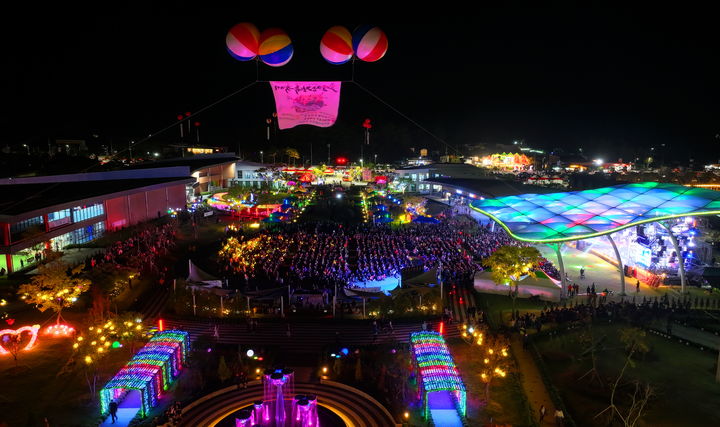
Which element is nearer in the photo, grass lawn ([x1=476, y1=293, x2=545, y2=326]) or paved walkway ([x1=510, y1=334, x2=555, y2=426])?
paved walkway ([x1=510, y1=334, x2=555, y2=426])

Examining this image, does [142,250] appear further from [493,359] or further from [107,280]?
[493,359]

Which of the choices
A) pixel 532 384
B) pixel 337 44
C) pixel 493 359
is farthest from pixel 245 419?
Result: pixel 337 44

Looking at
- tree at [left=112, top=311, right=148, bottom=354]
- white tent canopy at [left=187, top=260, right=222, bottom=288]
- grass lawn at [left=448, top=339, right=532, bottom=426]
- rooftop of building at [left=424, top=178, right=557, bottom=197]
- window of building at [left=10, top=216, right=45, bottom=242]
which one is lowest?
grass lawn at [left=448, top=339, right=532, bottom=426]

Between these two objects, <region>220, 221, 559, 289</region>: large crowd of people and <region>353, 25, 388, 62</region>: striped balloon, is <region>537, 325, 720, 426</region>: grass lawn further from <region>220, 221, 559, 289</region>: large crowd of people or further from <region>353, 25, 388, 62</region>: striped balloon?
<region>353, 25, 388, 62</region>: striped balloon

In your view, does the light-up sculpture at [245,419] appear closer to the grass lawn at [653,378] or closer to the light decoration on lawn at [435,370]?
the light decoration on lawn at [435,370]

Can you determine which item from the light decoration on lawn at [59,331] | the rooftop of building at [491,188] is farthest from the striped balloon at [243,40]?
the rooftop of building at [491,188]

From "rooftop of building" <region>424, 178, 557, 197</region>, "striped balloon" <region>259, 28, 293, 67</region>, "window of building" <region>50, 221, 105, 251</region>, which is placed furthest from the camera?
"rooftop of building" <region>424, 178, 557, 197</region>

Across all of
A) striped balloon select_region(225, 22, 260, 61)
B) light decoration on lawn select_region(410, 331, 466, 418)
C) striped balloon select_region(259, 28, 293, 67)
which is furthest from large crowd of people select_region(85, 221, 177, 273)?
light decoration on lawn select_region(410, 331, 466, 418)
